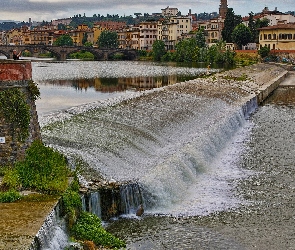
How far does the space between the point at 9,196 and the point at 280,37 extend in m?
88.2

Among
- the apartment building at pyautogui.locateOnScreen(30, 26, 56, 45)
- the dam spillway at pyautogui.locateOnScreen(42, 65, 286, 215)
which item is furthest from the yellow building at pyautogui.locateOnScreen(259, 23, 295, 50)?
the apartment building at pyautogui.locateOnScreen(30, 26, 56, 45)

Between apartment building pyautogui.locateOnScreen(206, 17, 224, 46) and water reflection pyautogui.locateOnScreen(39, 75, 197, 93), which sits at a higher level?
apartment building pyautogui.locateOnScreen(206, 17, 224, 46)

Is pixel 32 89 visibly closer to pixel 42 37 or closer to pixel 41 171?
pixel 41 171

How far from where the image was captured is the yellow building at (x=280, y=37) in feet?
311

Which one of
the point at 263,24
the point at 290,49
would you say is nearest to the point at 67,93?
the point at 290,49

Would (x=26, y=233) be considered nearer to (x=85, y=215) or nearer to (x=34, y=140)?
(x=85, y=215)

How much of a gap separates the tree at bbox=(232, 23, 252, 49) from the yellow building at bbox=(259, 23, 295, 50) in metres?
8.52

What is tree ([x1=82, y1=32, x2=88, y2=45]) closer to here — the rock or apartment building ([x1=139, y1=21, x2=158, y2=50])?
apartment building ([x1=139, y1=21, x2=158, y2=50])

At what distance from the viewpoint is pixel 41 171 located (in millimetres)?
15352

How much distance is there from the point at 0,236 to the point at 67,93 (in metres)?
34.1

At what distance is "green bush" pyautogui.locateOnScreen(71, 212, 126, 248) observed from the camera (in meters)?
14.0

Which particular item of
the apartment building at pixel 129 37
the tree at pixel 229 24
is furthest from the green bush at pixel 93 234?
the apartment building at pixel 129 37

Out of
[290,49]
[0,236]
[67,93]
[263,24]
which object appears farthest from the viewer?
[263,24]

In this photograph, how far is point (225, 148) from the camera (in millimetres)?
27688
